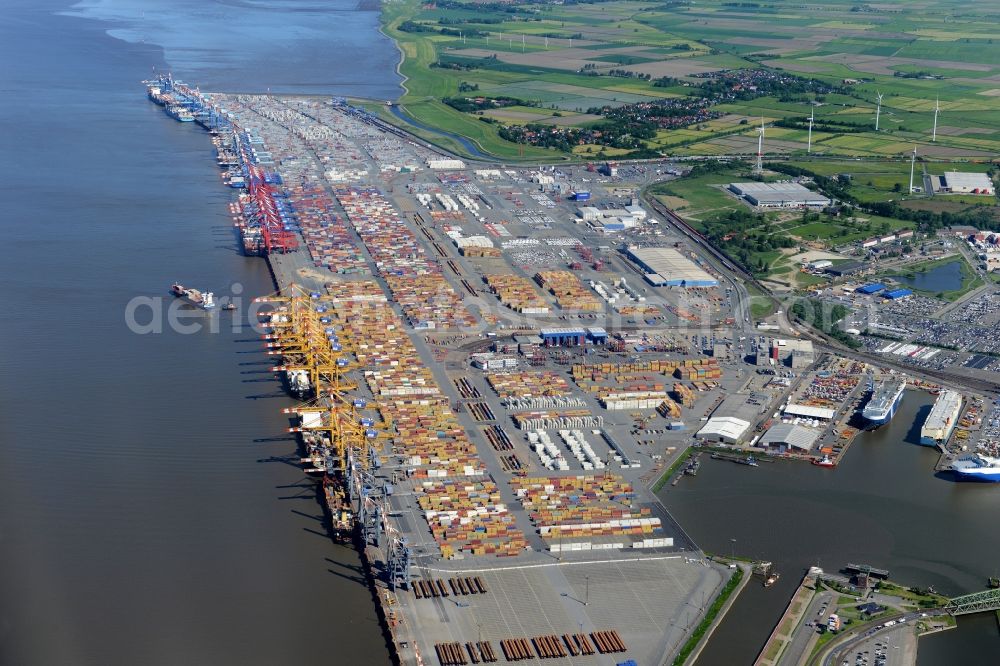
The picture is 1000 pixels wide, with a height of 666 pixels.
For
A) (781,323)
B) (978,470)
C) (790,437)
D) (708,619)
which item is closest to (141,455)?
(708,619)

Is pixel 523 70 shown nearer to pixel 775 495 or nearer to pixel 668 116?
pixel 668 116

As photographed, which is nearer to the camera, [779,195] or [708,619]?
[708,619]

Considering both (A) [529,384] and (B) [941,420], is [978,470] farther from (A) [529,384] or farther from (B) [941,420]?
(A) [529,384]

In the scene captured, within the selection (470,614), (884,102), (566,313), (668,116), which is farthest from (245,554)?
(884,102)

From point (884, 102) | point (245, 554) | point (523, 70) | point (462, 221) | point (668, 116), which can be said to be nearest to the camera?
point (245, 554)

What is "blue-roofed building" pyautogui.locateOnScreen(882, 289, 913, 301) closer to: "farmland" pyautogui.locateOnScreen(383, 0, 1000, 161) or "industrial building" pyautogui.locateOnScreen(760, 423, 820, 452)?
"industrial building" pyautogui.locateOnScreen(760, 423, 820, 452)
